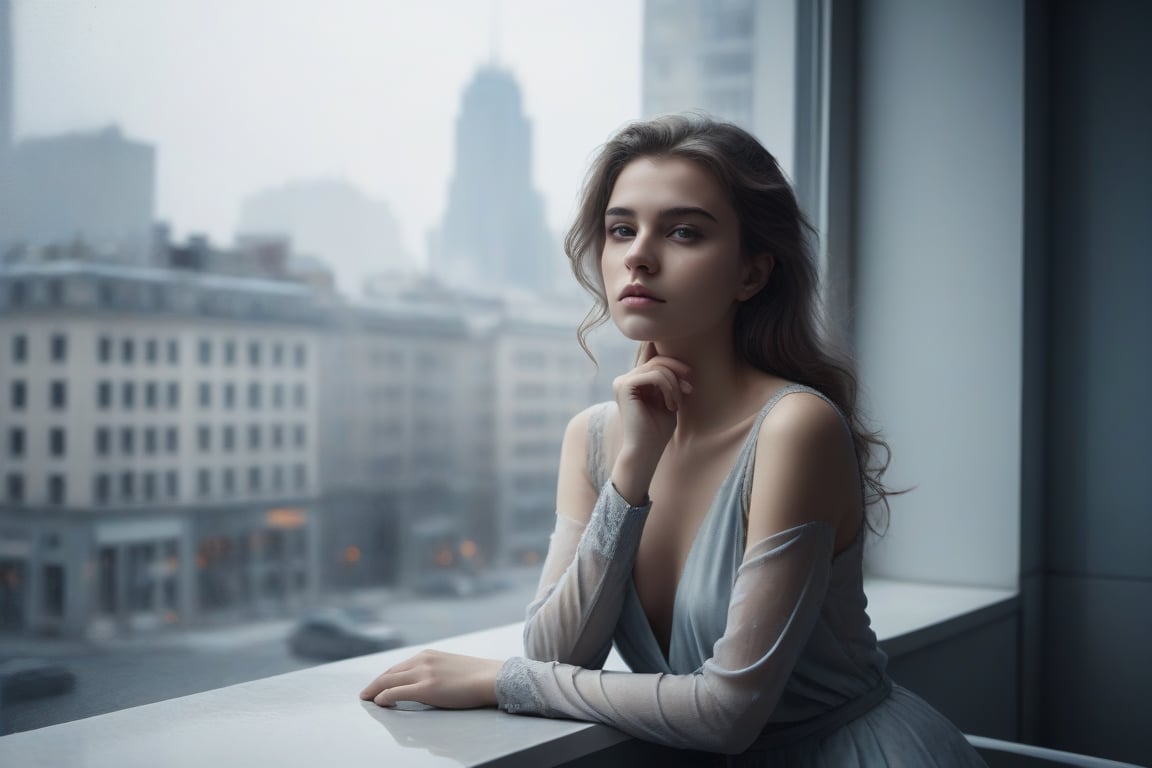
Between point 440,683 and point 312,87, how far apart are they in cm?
97

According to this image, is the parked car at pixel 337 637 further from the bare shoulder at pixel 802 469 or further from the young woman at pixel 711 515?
the bare shoulder at pixel 802 469

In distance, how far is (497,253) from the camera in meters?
2.01

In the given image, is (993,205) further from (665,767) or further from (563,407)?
(665,767)

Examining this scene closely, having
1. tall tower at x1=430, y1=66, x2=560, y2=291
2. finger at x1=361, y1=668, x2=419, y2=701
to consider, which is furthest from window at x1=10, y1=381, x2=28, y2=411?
tall tower at x1=430, y1=66, x2=560, y2=291

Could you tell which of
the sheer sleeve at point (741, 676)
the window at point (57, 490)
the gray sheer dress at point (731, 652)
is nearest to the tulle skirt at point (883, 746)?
the gray sheer dress at point (731, 652)

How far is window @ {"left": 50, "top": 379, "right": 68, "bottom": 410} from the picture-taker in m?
1.29

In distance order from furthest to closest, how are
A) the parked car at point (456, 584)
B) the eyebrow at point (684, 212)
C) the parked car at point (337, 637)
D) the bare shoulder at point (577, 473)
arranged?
1. the parked car at point (456, 584)
2. the parked car at point (337, 637)
3. the bare shoulder at point (577, 473)
4. the eyebrow at point (684, 212)

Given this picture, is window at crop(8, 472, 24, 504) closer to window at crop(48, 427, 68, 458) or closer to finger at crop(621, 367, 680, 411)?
window at crop(48, 427, 68, 458)

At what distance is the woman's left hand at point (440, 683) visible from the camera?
1327mm

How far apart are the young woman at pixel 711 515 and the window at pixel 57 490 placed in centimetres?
47

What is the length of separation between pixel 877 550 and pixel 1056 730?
0.57 meters

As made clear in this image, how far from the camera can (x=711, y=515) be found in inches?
53.5

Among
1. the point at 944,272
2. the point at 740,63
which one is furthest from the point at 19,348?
the point at 944,272

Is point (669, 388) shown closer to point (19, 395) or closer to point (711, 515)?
point (711, 515)
